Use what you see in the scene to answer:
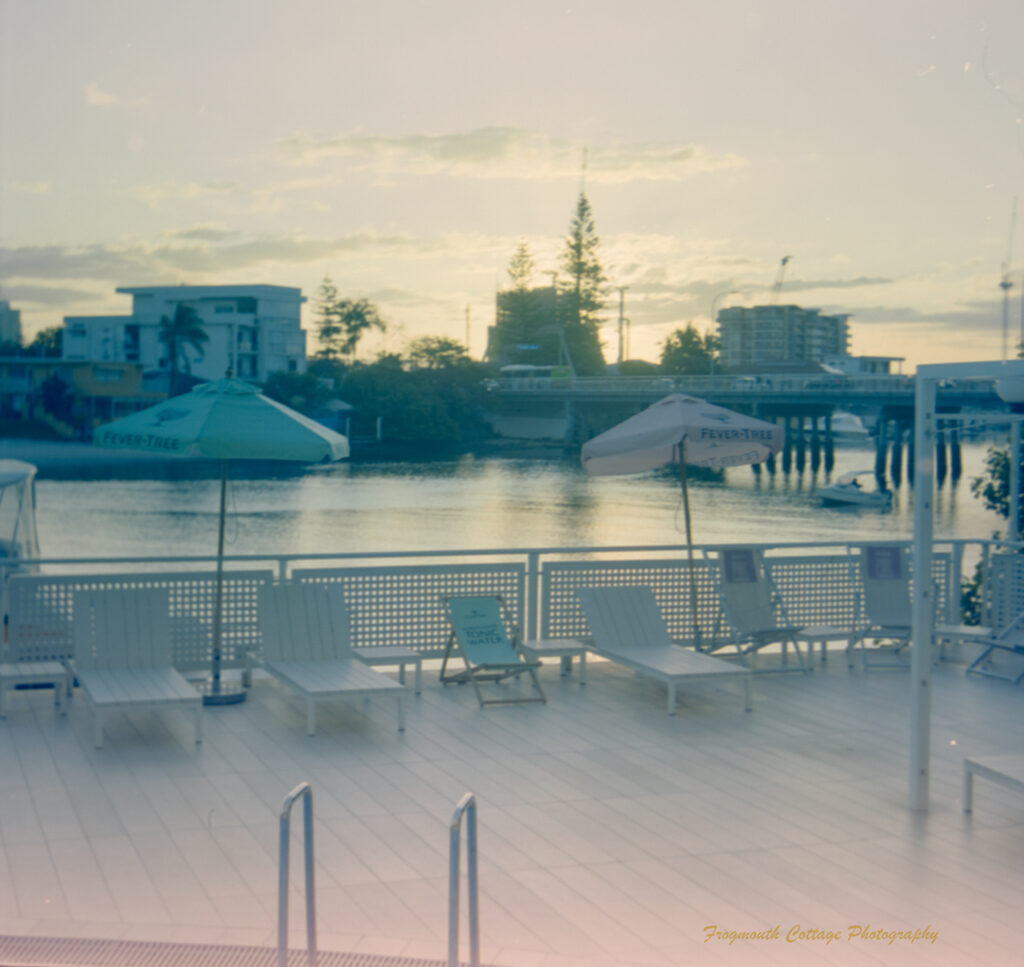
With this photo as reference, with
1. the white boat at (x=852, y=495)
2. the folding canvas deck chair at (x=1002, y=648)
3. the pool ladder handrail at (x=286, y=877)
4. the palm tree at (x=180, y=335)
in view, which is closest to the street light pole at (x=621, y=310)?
the white boat at (x=852, y=495)

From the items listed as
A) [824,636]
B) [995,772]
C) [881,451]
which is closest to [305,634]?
[824,636]

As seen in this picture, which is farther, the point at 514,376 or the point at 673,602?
the point at 514,376

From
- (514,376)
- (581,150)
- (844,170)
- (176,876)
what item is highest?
(581,150)

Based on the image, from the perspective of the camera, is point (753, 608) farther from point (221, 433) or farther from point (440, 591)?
point (221, 433)

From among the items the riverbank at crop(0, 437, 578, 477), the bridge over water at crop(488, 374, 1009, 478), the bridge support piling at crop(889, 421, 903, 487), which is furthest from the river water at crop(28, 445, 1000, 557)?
the bridge over water at crop(488, 374, 1009, 478)

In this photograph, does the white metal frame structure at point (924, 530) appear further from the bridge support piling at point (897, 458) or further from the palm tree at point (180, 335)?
the bridge support piling at point (897, 458)

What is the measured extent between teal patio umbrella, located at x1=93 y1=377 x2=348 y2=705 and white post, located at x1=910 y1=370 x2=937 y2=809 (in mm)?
3597

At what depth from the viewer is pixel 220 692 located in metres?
7.39

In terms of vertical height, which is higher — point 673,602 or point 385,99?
point 385,99

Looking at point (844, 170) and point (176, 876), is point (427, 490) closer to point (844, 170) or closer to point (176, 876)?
point (844, 170)

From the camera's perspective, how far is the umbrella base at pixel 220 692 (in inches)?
285

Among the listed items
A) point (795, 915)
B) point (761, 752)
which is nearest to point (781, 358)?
point (761, 752)

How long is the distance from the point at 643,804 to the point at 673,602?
12.6 ft

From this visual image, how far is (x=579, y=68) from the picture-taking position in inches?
1839
